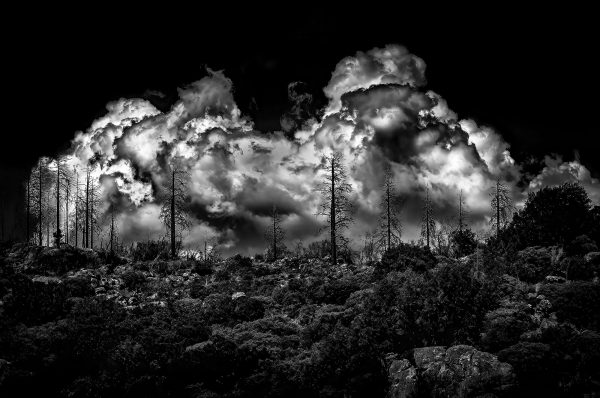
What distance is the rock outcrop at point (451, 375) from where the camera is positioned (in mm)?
12914

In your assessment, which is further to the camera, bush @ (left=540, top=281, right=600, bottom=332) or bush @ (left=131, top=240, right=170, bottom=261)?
bush @ (left=131, top=240, right=170, bottom=261)

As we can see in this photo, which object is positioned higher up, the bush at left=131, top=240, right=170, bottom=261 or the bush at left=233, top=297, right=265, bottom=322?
the bush at left=131, top=240, right=170, bottom=261

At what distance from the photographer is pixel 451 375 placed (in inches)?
530

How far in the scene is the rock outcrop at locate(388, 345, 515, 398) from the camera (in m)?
12.9

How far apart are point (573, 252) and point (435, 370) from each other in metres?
14.7

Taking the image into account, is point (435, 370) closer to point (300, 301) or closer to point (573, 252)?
point (300, 301)

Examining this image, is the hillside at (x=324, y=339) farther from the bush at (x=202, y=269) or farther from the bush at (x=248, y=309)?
the bush at (x=202, y=269)

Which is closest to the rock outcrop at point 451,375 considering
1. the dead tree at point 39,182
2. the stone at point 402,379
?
the stone at point 402,379

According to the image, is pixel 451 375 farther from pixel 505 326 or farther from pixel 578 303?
pixel 578 303

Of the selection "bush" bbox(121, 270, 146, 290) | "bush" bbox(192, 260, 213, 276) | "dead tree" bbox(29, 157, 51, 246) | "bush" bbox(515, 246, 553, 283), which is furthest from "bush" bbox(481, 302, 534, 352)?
"dead tree" bbox(29, 157, 51, 246)

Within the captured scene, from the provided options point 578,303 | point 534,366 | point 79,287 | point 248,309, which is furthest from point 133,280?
point 578,303

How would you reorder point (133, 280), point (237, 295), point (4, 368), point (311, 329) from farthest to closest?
point (133, 280)
point (237, 295)
point (311, 329)
point (4, 368)

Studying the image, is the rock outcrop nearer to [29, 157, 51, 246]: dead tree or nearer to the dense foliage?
the dense foliage

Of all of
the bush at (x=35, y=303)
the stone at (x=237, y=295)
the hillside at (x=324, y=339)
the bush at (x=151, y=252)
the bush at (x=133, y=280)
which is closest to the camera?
the hillside at (x=324, y=339)
